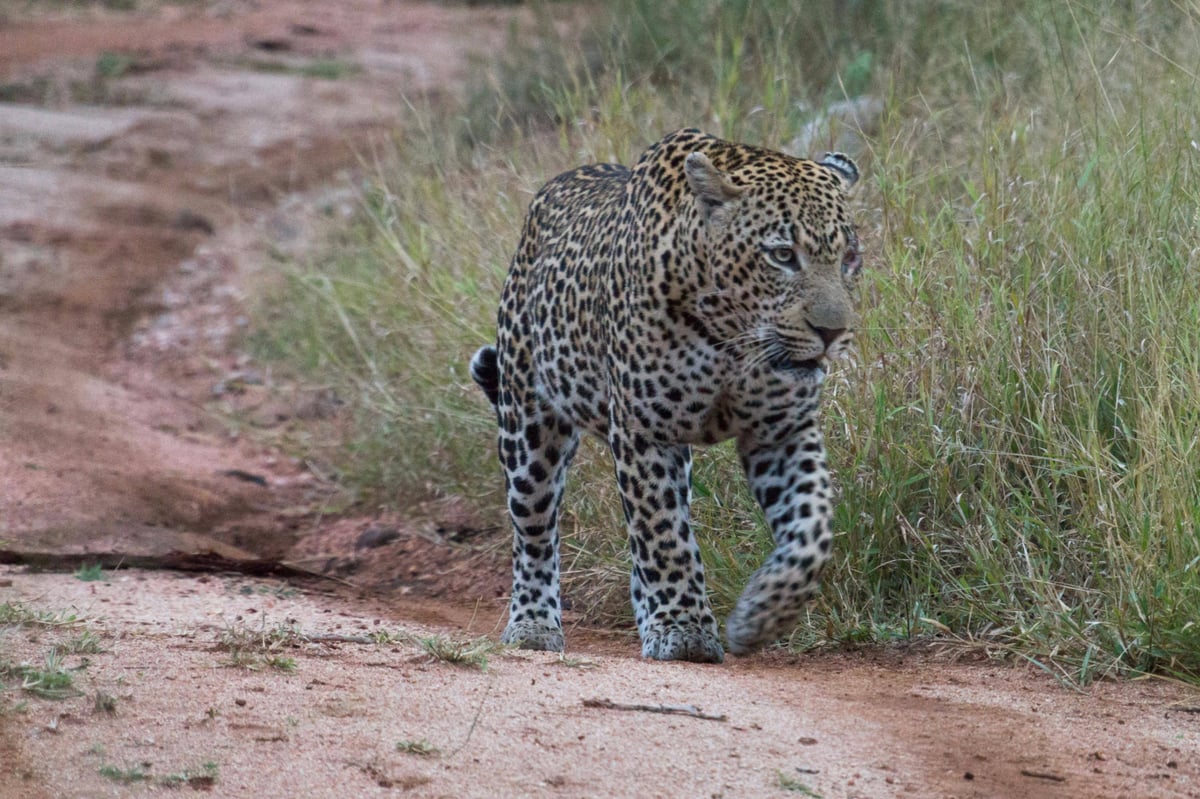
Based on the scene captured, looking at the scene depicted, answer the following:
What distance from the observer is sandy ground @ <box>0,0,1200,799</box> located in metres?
3.80

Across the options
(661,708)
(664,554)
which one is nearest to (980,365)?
(664,554)

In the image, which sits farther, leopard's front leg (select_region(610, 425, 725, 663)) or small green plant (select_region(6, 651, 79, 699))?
leopard's front leg (select_region(610, 425, 725, 663))

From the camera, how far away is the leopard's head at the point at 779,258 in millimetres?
4684

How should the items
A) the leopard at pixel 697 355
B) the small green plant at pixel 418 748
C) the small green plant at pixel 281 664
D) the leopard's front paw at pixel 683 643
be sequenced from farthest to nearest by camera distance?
the leopard's front paw at pixel 683 643 → the leopard at pixel 697 355 → the small green plant at pixel 281 664 → the small green plant at pixel 418 748

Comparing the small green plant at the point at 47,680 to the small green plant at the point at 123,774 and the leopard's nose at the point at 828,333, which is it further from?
the leopard's nose at the point at 828,333

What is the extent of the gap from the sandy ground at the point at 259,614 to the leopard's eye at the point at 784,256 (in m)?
→ 1.19

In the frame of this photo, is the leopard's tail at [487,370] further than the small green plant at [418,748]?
Yes

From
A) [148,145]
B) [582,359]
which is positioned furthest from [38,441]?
[148,145]

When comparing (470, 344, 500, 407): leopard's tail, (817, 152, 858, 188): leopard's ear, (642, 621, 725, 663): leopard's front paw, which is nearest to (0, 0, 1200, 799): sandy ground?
(642, 621, 725, 663): leopard's front paw

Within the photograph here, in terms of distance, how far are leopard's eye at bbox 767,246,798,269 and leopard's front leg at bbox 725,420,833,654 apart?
52 centimetres

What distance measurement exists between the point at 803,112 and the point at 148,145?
786 centimetres

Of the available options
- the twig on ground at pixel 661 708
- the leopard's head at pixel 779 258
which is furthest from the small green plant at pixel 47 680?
the leopard's head at pixel 779 258

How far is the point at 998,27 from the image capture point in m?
8.82

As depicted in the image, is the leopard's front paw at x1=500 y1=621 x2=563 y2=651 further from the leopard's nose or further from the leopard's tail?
the leopard's nose
